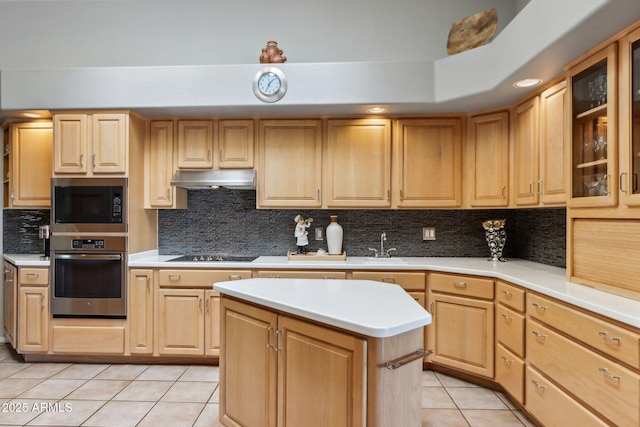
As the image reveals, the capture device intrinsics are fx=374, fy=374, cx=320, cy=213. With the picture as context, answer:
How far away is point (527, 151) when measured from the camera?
9.37 ft

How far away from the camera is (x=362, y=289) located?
1.98m

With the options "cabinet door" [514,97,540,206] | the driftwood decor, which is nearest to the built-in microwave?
the driftwood decor

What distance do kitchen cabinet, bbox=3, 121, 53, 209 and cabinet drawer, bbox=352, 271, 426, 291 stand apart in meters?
3.10

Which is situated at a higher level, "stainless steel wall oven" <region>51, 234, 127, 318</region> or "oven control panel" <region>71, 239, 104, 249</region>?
"oven control panel" <region>71, 239, 104, 249</region>

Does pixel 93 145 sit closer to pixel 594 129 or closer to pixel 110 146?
pixel 110 146

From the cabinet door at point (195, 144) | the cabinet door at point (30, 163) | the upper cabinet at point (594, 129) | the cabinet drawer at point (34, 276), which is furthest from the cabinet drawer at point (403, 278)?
the cabinet door at point (30, 163)

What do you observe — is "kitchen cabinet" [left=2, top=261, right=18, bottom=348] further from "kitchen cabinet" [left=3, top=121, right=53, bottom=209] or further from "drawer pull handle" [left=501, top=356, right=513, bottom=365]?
"drawer pull handle" [left=501, top=356, right=513, bottom=365]

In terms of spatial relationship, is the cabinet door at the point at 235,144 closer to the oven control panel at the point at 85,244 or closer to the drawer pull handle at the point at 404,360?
the oven control panel at the point at 85,244

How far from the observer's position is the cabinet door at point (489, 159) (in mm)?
3105

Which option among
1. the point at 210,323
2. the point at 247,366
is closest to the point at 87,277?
the point at 210,323

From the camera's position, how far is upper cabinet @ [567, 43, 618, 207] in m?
1.89

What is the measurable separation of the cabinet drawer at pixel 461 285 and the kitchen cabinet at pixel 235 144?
1.88 meters

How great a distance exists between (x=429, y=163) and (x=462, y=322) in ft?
4.49

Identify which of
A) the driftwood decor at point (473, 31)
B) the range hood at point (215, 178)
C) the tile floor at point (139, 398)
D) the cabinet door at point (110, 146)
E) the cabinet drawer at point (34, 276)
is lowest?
the tile floor at point (139, 398)
